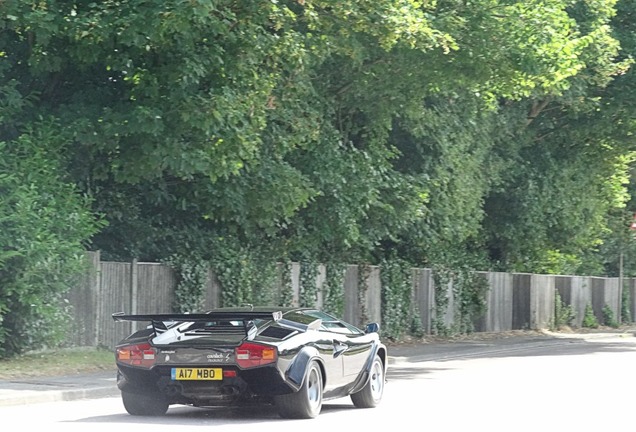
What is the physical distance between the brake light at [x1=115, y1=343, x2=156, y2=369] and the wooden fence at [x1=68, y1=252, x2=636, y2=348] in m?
8.72

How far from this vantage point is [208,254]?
2544 centimetres

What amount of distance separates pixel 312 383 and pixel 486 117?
18826 millimetres

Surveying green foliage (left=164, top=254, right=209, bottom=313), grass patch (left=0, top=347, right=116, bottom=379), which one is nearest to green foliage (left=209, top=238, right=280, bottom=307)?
green foliage (left=164, top=254, right=209, bottom=313)

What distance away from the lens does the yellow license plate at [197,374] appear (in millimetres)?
12773

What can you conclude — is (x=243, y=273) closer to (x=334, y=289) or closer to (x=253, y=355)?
(x=334, y=289)

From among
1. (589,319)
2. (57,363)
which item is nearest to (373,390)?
(57,363)

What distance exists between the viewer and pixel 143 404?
1359 centimetres

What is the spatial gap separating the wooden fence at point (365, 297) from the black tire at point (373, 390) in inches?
314

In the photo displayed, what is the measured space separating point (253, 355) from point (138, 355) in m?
1.29

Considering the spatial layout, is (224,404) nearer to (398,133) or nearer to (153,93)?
(153,93)

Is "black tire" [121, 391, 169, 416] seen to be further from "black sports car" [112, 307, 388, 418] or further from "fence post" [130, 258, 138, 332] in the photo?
"fence post" [130, 258, 138, 332]

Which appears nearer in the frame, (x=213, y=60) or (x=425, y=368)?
(x=213, y=60)

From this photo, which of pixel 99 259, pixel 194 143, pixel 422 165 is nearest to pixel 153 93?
pixel 194 143

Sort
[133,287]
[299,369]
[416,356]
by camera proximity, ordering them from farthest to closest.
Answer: [416,356] < [133,287] < [299,369]
